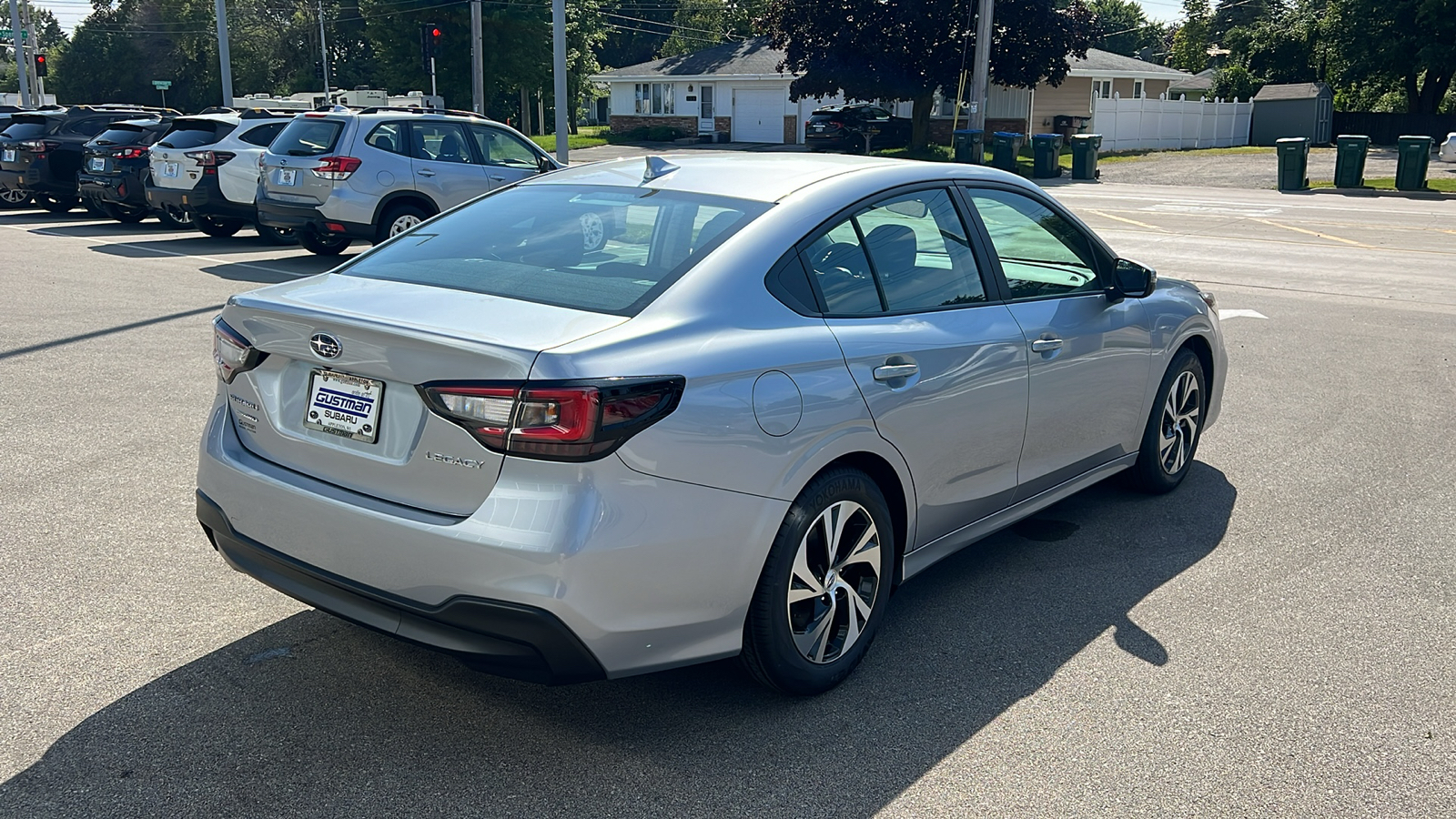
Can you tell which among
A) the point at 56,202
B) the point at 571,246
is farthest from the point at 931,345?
the point at 56,202

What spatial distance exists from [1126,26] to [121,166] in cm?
10608

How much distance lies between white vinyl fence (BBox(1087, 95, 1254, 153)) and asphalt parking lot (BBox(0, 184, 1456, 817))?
1465 inches

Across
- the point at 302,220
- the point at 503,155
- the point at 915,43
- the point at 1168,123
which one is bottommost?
the point at 302,220

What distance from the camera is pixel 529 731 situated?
3.60m

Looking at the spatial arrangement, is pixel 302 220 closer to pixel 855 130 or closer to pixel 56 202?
pixel 56 202

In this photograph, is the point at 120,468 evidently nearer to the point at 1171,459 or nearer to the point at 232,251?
the point at 1171,459

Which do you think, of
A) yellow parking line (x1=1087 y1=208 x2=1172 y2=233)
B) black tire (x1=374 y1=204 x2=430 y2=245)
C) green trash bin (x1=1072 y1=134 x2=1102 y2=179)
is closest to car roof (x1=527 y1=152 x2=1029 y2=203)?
black tire (x1=374 y1=204 x2=430 y2=245)

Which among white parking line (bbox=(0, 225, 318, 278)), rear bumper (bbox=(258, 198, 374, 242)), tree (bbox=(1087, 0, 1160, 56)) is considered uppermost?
tree (bbox=(1087, 0, 1160, 56))

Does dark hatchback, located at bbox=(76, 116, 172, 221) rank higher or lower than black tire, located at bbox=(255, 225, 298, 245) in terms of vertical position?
higher

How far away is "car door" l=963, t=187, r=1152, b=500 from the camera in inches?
185

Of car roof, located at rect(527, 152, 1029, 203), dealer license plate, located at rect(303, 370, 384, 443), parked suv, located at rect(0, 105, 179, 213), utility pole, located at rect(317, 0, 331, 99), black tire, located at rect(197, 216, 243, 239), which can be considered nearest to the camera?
dealer license plate, located at rect(303, 370, 384, 443)

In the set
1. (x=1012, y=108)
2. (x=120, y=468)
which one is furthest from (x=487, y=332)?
(x=1012, y=108)

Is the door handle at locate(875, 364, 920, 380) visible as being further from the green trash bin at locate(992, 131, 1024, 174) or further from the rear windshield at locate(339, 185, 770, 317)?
the green trash bin at locate(992, 131, 1024, 174)

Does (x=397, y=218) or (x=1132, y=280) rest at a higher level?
(x=1132, y=280)
